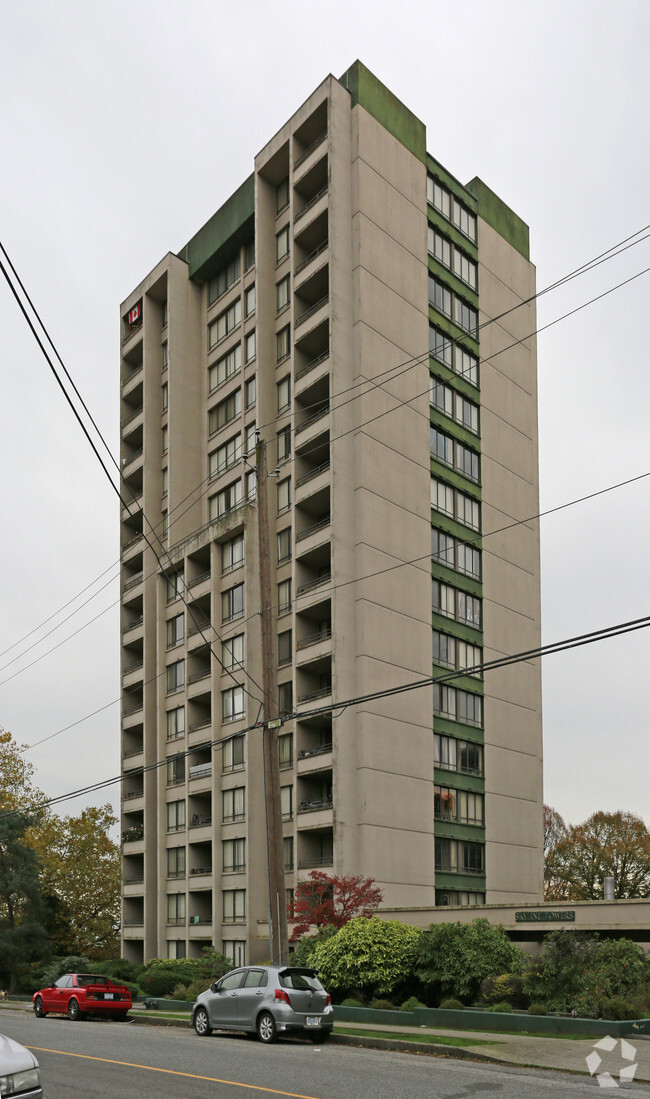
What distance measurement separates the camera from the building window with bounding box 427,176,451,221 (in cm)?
5844

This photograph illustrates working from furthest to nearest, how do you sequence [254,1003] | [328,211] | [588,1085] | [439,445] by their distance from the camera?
[439,445]
[328,211]
[254,1003]
[588,1085]

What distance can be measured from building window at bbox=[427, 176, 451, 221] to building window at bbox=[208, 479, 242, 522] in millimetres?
18065

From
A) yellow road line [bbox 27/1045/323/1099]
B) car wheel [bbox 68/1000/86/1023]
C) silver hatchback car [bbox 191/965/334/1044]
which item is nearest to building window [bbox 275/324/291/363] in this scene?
car wheel [bbox 68/1000/86/1023]

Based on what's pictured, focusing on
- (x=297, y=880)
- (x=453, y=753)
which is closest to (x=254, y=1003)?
(x=297, y=880)

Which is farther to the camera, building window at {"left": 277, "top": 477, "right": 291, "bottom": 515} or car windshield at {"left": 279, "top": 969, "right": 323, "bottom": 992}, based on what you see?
building window at {"left": 277, "top": 477, "right": 291, "bottom": 515}

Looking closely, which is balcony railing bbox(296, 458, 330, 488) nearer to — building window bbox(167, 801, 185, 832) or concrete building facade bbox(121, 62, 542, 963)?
concrete building facade bbox(121, 62, 542, 963)

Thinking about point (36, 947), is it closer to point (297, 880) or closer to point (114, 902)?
point (114, 902)

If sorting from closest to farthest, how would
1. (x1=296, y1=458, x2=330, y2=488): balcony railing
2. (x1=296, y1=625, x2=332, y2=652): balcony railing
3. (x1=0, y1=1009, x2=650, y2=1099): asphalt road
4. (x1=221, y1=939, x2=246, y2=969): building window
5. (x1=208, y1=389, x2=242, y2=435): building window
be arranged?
A: (x1=0, y1=1009, x2=650, y2=1099): asphalt road → (x1=296, y1=625, x2=332, y2=652): balcony railing → (x1=221, y1=939, x2=246, y2=969): building window → (x1=296, y1=458, x2=330, y2=488): balcony railing → (x1=208, y1=389, x2=242, y2=435): building window

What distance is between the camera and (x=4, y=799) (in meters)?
67.9

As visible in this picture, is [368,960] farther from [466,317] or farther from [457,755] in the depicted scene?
[466,317]

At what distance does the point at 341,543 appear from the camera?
48250mm

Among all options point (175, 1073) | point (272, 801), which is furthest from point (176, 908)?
point (175, 1073)

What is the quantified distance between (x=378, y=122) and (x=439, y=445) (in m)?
16.0

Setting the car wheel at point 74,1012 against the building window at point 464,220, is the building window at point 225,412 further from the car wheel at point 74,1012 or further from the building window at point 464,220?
the car wheel at point 74,1012
